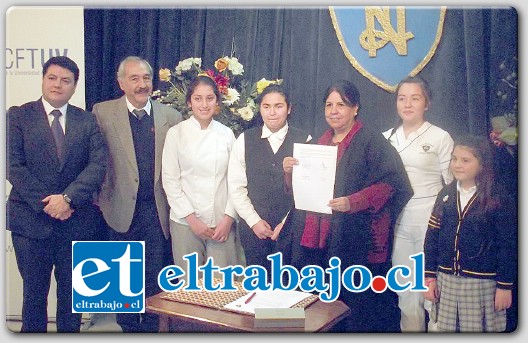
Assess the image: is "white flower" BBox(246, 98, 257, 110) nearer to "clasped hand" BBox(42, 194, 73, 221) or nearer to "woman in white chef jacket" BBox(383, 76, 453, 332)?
"woman in white chef jacket" BBox(383, 76, 453, 332)

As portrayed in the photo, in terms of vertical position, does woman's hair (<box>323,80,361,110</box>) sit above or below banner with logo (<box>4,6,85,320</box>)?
below

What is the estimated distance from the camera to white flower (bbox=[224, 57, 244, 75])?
3225mm

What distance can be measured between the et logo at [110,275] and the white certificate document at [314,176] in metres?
0.59

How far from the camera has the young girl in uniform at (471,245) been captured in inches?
126

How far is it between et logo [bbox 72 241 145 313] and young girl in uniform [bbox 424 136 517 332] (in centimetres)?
103

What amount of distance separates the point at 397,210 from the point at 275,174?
450 millimetres

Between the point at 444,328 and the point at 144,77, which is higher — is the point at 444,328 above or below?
below

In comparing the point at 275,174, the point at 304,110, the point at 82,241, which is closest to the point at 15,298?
the point at 82,241

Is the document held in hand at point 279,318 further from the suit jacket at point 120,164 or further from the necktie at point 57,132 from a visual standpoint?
the necktie at point 57,132

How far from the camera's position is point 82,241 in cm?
323

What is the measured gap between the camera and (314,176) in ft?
10.5

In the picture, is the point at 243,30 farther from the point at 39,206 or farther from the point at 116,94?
the point at 39,206

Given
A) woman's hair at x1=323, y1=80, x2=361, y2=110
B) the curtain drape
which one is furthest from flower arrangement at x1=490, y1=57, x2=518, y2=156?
woman's hair at x1=323, y1=80, x2=361, y2=110

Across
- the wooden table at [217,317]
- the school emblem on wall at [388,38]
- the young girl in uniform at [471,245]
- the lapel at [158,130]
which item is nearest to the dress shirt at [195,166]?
the lapel at [158,130]
